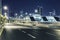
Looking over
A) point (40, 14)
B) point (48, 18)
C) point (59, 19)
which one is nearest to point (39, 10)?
point (40, 14)

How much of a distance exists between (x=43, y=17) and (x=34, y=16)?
19.0 ft

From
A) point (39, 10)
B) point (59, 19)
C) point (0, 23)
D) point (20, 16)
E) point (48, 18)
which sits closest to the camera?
point (0, 23)

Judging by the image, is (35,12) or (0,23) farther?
(35,12)

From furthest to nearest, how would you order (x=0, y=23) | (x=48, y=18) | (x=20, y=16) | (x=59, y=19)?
(x=20, y=16), (x=48, y=18), (x=59, y=19), (x=0, y=23)

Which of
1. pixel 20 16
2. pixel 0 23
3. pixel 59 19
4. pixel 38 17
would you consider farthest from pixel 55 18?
pixel 0 23

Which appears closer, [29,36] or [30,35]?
[29,36]

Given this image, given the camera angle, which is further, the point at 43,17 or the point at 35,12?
the point at 35,12

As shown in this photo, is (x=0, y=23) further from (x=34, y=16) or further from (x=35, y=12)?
(x=35, y=12)

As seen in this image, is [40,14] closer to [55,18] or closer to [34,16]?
[34,16]

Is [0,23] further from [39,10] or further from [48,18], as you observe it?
[39,10]

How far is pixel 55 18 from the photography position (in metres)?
124

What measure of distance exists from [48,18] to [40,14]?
9.42 meters

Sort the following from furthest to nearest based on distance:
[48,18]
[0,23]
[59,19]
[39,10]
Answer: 1. [39,10]
2. [48,18]
3. [59,19]
4. [0,23]

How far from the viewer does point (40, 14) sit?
137 m
